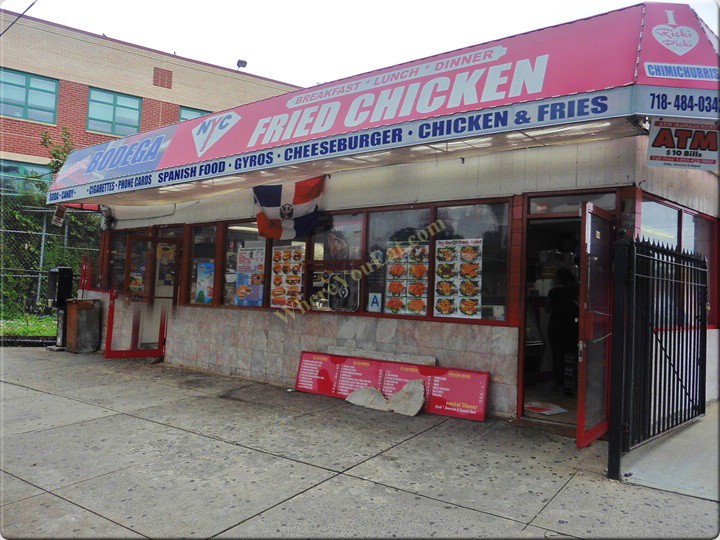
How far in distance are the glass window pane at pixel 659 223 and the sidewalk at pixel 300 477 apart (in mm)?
2489

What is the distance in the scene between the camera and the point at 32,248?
15523 millimetres

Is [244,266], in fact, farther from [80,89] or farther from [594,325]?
[80,89]

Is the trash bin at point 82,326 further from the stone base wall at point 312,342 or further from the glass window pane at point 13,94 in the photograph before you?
the glass window pane at point 13,94

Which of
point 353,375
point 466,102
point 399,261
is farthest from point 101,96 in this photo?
point 466,102

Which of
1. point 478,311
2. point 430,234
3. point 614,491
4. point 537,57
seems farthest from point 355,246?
point 614,491

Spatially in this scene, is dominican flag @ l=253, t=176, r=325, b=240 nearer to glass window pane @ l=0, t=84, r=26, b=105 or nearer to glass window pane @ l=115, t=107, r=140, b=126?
glass window pane @ l=0, t=84, r=26, b=105

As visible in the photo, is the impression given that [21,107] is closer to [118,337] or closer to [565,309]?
[118,337]

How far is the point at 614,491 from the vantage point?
4215mm

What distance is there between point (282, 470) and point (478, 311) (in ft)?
10.5

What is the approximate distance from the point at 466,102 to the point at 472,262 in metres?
2.07

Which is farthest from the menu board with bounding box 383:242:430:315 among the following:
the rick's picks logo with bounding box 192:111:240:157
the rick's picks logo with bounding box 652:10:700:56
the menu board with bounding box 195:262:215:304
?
the menu board with bounding box 195:262:215:304

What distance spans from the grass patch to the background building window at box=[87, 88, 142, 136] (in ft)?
26.8

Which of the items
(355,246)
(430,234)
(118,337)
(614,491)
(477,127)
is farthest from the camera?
(118,337)

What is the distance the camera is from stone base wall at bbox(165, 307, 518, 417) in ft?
20.8
